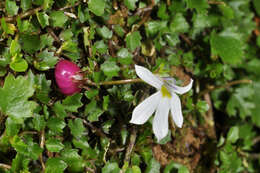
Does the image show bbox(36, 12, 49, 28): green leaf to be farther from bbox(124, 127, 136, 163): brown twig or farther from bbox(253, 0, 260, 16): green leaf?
bbox(253, 0, 260, 16): green leaf

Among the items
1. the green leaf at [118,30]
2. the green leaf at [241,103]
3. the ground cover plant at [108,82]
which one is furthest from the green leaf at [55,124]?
the green leaf at [241,103]

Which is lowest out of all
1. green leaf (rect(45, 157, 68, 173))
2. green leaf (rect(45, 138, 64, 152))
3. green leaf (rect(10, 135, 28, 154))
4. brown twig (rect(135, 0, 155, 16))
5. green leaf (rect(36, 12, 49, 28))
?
green leaf (rect(45, 157, 68, 173))

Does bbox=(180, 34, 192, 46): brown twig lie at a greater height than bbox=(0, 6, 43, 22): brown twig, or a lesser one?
lesser

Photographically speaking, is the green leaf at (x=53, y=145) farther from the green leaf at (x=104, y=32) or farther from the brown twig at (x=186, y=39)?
the brown twig at (x=186, y=39)

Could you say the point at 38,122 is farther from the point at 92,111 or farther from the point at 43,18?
the point at 43,18

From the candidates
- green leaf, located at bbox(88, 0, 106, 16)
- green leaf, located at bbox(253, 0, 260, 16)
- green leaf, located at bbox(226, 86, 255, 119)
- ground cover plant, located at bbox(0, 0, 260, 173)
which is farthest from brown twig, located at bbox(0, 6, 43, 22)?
green leaf, located at bbox(253, 0, 260, 16)

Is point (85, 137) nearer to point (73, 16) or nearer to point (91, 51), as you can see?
point (91, 51)
